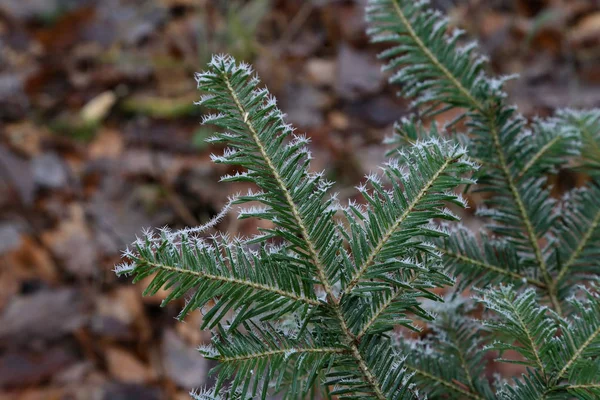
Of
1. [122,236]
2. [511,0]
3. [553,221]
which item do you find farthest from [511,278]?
[511,0]

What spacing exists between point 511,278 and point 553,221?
0.06m

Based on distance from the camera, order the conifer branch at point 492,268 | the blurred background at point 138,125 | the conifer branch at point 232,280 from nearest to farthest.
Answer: the conifer branch at point 232,280 < the conifer branch at point 492,268 < the blurred background at point 138,125

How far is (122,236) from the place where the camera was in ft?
→ 4.95

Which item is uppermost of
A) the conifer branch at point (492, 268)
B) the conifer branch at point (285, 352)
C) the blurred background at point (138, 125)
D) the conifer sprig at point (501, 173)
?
the blurred background at point (138, 125)

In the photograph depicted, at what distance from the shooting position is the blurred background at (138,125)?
4.45 feet

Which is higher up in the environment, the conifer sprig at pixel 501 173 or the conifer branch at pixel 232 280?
the conifer sprig at pixel 501 173

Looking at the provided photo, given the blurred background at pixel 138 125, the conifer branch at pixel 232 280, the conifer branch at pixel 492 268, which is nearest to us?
the conifer branch at pixel 232 280

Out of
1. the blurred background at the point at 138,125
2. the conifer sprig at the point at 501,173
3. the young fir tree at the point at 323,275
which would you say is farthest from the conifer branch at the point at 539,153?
the blurred background at the point at 138,125

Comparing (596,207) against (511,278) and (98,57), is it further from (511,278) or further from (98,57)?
(98,57)

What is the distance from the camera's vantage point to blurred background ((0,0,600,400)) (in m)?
1.36

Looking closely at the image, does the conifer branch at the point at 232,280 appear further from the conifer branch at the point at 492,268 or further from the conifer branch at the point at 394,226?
the conifer branch at the point at 492,268

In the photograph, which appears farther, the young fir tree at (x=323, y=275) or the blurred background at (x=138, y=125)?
the blurred background at (x=138, y=125)

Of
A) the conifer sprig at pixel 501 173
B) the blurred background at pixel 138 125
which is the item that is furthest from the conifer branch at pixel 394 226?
the blurred background at pixel 138 125

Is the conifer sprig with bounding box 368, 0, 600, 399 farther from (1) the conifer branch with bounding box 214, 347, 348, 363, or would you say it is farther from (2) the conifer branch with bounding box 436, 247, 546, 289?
(1) the conifer branch with bounding box 214, 347, 348, 363
